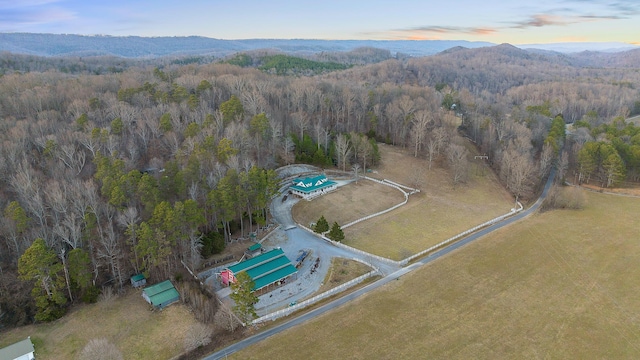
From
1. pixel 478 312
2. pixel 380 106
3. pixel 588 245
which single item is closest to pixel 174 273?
pixel 478 312

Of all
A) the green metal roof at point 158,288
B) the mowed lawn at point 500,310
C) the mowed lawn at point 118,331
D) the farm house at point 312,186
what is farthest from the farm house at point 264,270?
the farm house at point 312,186

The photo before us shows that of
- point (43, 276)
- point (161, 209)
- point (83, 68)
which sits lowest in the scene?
point (43, 276)

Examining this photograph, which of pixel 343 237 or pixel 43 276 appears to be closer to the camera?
pixel 43 276

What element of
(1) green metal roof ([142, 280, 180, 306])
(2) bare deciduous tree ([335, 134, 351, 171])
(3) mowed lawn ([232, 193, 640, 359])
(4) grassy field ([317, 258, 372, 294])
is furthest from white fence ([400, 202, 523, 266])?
(2) bare deciduous tree ([335, 134, 351, 171])

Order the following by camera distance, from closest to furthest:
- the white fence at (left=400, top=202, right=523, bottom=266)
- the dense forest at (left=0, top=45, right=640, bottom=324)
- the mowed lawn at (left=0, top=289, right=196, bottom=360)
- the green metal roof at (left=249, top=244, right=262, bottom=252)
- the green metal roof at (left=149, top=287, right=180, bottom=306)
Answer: the mowed lawn at (left=0, top=289, right=196, bottom=360), the green metal roof at (left=149, top=287, right=180, bottom=306), the dense forest at (left=0, top=45, right=640, bottom=324), the white fence at (left=400, top=202, right=523, bottom=266), the green metal roof at (left=249, top=244, right=262, bottom=252)

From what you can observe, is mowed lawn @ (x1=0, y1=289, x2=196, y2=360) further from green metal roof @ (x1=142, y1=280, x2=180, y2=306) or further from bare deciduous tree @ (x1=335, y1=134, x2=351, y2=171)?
bare deciduous tree @ (x1=335, y1=134, x2=351, y2=171)

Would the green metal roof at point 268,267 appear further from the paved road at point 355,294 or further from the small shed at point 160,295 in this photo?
the small shed at point 160,295

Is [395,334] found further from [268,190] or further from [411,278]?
[268,190]
